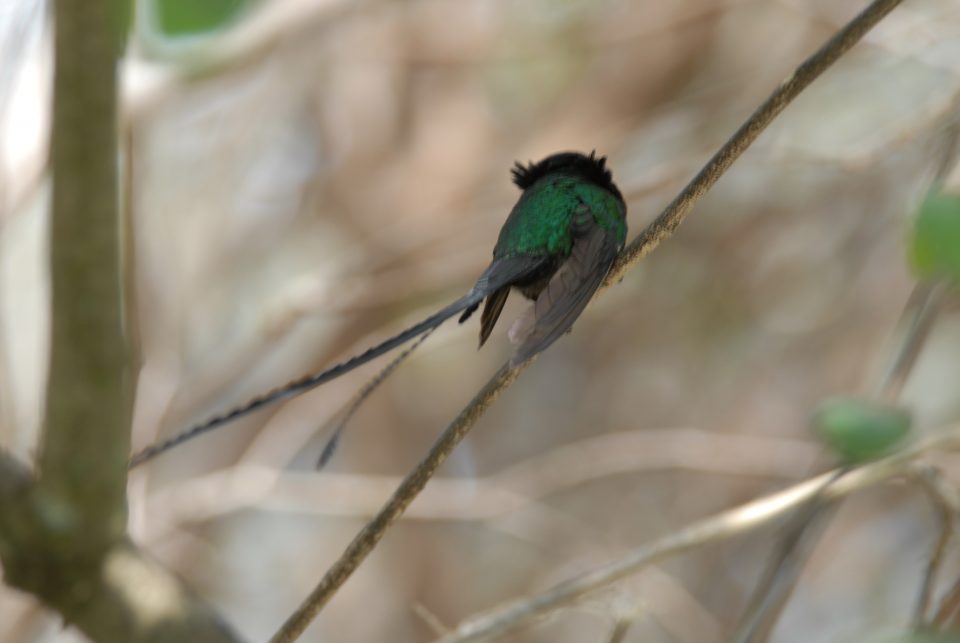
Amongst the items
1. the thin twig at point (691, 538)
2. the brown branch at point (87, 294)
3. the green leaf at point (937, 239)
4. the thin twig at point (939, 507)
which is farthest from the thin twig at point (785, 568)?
the brown branch at point (87, 294)

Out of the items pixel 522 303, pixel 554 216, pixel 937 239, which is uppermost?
pixel 522 303

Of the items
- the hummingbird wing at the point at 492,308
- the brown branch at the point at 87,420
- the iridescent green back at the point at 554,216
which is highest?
the iridescent green back at the point at 554,216

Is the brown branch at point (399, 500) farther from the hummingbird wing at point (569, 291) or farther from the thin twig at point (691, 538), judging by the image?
the thin twig at point (691, 538)

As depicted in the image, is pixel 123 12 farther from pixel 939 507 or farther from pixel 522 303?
pixel 522 303

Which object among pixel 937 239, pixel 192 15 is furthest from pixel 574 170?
pixel 192 15

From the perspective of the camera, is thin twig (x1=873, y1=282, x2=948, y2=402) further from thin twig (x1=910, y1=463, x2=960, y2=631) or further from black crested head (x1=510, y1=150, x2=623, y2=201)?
black crested head (x1=510, y1=150, x2=623, y2=201)

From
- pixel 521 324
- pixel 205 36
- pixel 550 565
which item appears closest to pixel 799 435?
pixel 550 565

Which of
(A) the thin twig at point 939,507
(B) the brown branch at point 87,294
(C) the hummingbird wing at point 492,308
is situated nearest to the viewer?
(B) the brown branch at point 87,294
